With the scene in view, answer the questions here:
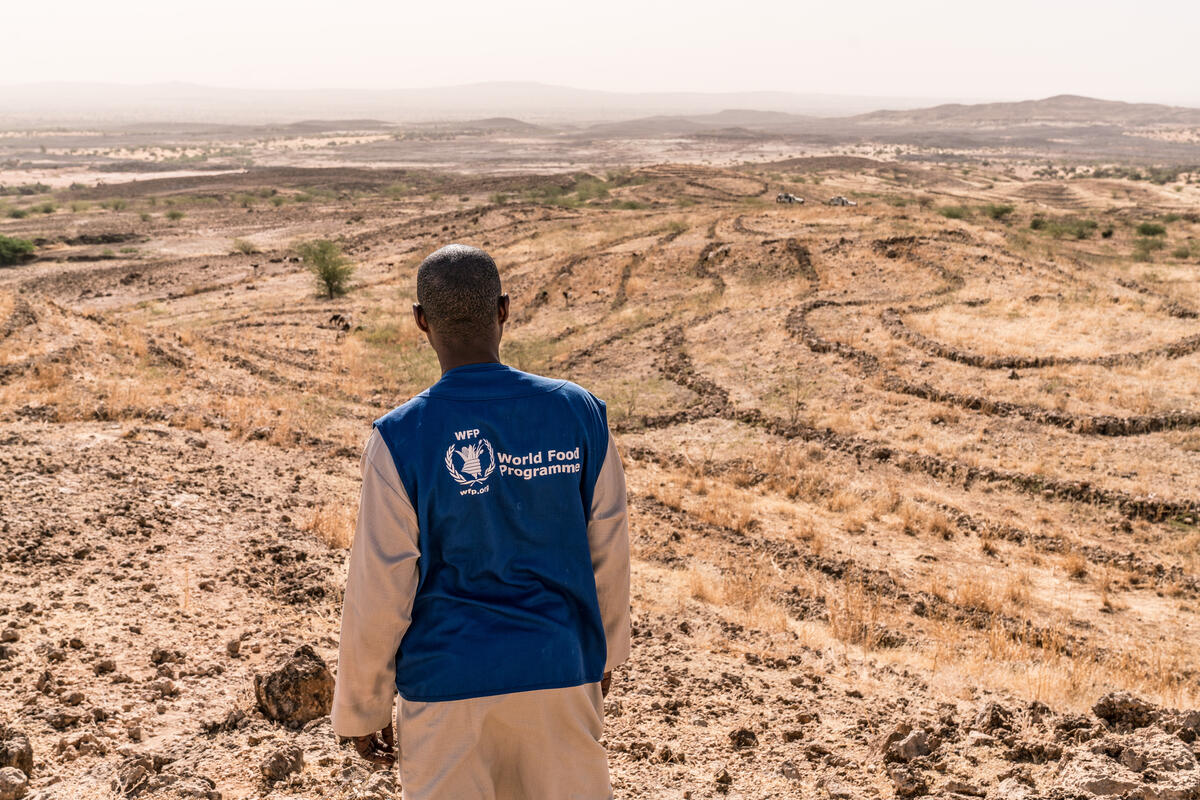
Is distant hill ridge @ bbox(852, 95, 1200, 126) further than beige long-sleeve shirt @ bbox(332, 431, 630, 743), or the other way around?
distant hill ridge @ bbox(852, 95, 1200, 126)

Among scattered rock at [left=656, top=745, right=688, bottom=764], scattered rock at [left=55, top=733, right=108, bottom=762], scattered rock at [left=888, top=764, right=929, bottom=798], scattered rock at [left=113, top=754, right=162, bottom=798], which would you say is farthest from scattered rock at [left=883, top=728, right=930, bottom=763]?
scattered rock at [left=55, top=733, right=108, bottom=762]

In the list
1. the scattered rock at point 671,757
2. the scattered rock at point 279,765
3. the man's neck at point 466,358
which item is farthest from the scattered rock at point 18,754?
the man's neck at point 466,358

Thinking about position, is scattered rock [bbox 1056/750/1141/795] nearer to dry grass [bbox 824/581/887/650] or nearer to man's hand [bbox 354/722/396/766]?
dry grass [bbox 824/581/887/650]

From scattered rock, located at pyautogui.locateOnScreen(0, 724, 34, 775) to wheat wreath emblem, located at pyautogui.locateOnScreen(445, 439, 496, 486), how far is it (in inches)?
122

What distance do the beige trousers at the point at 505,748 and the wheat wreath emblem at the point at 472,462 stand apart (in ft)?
1.81

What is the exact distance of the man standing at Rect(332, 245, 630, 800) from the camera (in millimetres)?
2105

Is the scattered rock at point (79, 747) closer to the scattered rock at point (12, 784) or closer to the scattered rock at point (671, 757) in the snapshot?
the scattered rock at point (12, 784)

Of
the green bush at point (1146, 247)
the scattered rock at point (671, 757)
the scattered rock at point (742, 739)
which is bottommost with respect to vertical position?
the scattered rock at point (742, 739)

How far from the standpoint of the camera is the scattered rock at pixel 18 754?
12.2ft

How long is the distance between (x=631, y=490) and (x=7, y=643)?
7.37 m

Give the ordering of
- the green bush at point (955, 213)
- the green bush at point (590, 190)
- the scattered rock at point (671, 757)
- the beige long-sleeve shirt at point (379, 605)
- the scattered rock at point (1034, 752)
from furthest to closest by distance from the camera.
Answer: the green bush at point (590, 190), the green bush at point (955, 213), the scattered rock at point (671, 757), the scattered rock at point (1034, 752), the beige long-sleeve shirt at point (379, 605)

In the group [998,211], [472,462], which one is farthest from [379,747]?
[998,211]

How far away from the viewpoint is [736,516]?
10227 millimetres

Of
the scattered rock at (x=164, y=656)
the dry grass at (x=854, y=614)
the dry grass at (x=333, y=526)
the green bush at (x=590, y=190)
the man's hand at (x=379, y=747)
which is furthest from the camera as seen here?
the green bush at (x=590, y=190)
